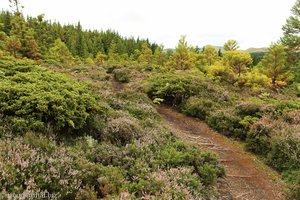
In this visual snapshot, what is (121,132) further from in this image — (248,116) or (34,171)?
(248,116)

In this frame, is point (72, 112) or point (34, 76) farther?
point (34, 76)

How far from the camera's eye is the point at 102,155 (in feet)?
17.4

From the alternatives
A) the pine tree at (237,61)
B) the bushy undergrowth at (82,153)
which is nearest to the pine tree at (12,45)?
the bushy undergrowth at (82,153)

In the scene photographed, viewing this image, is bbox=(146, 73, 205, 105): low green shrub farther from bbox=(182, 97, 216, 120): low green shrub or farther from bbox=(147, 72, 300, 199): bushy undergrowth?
bbox=(182, 97, 216, 120): low green shrub

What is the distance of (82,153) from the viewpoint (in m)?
5.09

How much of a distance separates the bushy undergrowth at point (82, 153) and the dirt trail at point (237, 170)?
55 centimetres

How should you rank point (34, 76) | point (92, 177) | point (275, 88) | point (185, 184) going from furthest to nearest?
point (275, 88)
point (34, 76)
point (185, 184)
point (92, 177)

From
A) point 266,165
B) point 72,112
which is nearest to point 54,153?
point 72,112

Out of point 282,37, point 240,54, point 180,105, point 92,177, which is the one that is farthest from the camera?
point 282,37

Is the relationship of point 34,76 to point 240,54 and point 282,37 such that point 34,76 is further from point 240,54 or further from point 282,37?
point 282,37

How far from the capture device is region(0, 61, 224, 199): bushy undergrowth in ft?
13.0

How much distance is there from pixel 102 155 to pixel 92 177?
90 cm

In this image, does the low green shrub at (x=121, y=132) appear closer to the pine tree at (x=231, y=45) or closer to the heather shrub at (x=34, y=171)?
the heather shrub at (x=34, y=171)

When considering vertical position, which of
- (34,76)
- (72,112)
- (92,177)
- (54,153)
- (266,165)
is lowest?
(266,165)
